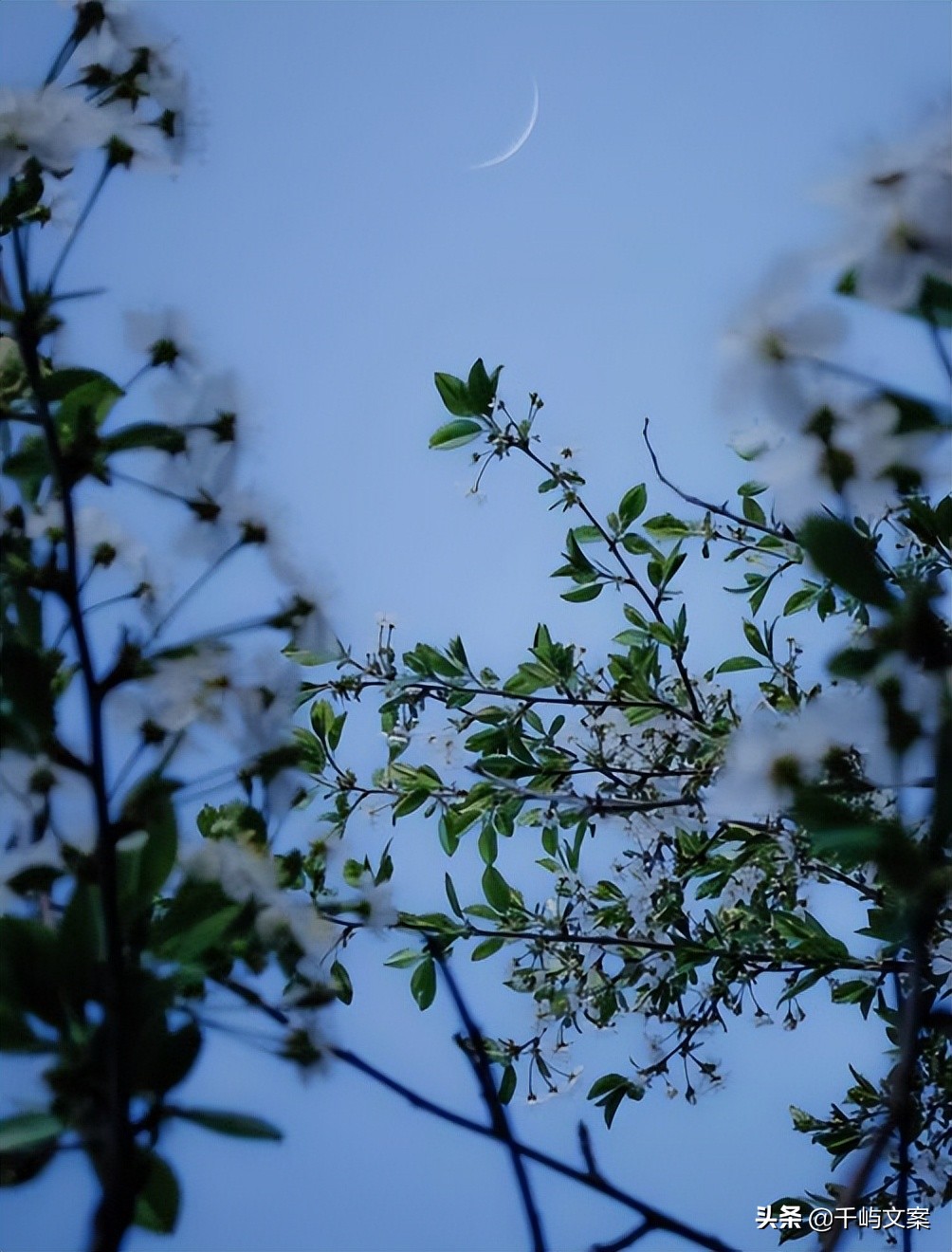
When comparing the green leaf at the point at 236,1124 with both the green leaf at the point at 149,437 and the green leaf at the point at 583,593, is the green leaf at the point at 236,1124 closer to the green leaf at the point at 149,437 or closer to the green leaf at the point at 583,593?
the green leaf at the point at 149,437

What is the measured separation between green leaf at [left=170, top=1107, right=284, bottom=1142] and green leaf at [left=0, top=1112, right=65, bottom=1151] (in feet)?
0.15

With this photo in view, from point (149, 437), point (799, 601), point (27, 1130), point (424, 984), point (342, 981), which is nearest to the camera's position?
point (27, 1130)

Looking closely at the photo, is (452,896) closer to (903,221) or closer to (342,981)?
(342,981)

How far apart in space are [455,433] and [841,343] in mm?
763

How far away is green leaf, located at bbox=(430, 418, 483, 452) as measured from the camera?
1.23 m

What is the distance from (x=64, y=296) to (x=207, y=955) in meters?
0.26

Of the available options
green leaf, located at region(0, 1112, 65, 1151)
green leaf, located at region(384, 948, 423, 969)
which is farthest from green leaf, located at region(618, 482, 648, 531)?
green leaf, located at region(0, 1112, 65, 1151)

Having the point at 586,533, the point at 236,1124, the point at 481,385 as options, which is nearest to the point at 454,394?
the point at 481,385

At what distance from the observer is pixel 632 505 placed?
1.25m

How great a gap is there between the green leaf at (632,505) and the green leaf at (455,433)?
0.15 meters

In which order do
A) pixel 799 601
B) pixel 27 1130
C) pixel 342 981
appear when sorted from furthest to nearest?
1. pixel 799 601
2. pixel 342 981
3. pixel 27 1130

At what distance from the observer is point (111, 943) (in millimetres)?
370

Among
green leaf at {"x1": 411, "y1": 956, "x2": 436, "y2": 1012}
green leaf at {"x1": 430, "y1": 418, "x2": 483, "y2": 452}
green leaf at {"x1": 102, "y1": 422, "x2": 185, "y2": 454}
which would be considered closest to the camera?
green leaf at {"x1": 102, "y1": 422, "x2": 185, "y2": 454}

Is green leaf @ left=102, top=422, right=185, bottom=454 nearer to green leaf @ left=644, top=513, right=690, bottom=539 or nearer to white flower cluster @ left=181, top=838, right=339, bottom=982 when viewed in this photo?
white flower cluster @ left=181, top=838, right=339, bottom=982
